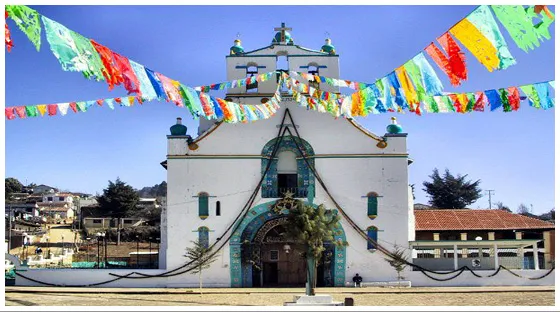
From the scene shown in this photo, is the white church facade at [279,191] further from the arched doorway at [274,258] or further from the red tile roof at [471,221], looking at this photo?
the red tile roof at [471,221]

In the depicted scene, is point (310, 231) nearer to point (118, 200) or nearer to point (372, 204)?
point (372, 204)

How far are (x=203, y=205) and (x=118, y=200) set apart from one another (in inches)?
1531

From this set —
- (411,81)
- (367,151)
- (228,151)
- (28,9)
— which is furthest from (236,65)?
(28,9)

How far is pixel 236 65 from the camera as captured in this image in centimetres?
2927

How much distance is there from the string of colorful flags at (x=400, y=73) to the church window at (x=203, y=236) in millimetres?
9888

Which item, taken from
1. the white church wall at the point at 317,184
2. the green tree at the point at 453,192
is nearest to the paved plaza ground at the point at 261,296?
the white church wall at the point at 317,184

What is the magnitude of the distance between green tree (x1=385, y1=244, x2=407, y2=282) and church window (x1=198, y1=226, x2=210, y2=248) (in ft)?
24.2

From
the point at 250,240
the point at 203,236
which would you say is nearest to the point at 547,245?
the point at 250,240

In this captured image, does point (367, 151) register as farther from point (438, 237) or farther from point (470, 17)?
point (470, 17)

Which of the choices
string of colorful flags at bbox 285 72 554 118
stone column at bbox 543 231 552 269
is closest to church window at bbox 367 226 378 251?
string of colorful flags at bbox 285 72 554 118

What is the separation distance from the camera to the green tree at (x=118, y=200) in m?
64.4

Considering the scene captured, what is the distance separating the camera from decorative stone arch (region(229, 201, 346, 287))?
89.2ft

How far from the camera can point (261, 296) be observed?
77.4 feet

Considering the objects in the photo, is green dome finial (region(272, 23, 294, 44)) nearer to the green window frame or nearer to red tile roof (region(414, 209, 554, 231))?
the green window frame
